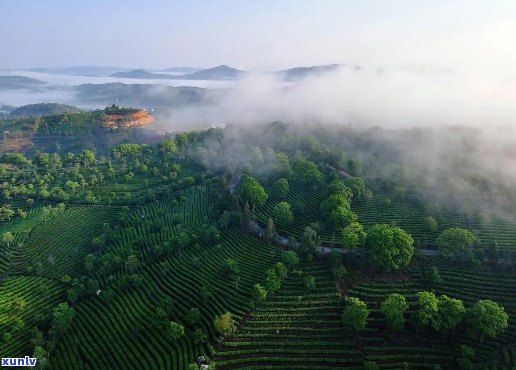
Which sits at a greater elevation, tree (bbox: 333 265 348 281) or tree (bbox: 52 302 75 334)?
tree (bbox: 333 265 348 281)

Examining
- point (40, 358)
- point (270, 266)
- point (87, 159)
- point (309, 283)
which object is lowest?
point (40, 358)

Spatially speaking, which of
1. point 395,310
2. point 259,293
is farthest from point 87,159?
point 395,310

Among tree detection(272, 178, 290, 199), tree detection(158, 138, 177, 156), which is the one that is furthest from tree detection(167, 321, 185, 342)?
tree detection(158, 138, 177, 156)

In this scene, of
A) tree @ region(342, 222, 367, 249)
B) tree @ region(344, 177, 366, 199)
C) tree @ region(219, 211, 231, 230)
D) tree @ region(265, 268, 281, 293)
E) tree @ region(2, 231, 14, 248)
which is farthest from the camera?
tree @ region(344, 177, 366, 199)

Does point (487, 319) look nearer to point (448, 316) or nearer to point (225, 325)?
point (448, 316)

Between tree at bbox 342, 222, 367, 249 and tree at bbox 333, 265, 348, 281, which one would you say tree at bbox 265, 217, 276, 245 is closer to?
tree at bbox 342, 222, 367, 249

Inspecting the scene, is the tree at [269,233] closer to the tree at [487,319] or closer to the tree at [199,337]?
the tree at [199,337]
